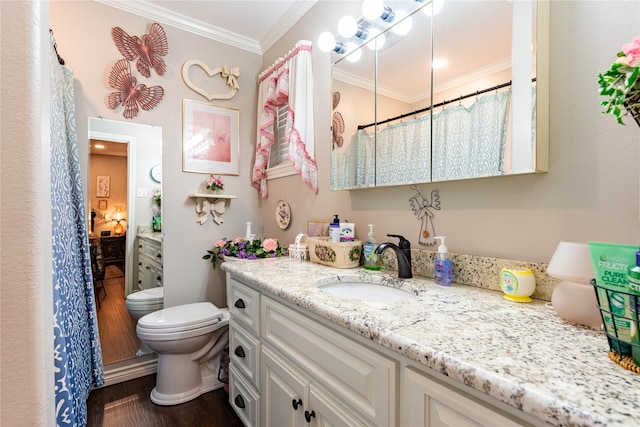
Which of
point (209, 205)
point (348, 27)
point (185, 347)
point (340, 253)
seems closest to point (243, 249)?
point (209, 205)

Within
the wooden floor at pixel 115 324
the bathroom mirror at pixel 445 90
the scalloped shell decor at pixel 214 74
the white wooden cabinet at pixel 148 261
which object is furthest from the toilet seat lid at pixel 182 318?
the scalloped shell decor at pixel 214 74

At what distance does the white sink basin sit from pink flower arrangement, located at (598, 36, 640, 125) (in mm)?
828

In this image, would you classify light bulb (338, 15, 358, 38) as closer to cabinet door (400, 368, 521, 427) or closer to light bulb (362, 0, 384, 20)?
light bulb (362, 0, 384, 20)

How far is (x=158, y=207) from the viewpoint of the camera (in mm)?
2213

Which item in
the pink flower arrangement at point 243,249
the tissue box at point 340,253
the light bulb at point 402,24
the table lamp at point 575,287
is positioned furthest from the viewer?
the pink flower arrangement at point 243,249

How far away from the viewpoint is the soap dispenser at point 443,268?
1.08 m

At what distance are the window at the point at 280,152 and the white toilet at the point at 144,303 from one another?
124 cm

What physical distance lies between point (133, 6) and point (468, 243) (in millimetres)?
2642

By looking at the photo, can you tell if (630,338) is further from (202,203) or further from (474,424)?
(202,203)

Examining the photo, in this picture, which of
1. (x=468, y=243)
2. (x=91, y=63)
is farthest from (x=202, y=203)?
(x=468, y=243)

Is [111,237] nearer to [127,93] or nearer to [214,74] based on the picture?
[127,93]

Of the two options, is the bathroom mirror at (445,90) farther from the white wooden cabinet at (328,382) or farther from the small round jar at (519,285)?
the white wooden cabinet at (328,382)

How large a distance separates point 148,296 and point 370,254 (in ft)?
5.78

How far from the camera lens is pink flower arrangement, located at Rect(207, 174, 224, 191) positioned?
2352 millimetres
